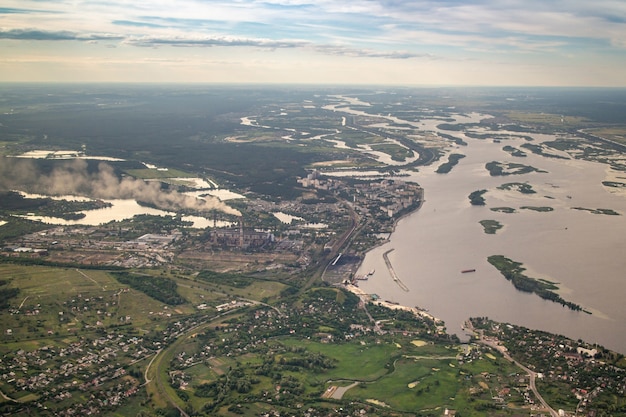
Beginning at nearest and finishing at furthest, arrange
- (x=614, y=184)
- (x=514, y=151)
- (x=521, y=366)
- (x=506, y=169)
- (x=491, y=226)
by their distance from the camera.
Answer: (x=521, y=366) → (x=491, y=226) → (x=614, y=184) → (x=506, y=169) → (x=514, y=151)

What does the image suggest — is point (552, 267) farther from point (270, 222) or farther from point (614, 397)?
point (270, 222)

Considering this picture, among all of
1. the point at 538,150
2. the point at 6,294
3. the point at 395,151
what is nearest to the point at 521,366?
the point at 6,294

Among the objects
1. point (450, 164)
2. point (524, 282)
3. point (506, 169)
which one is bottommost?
point (524, 282)

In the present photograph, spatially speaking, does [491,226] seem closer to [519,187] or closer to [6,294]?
[519,187]

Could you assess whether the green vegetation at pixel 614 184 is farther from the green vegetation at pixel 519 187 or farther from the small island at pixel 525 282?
the small island at pixel 525 282

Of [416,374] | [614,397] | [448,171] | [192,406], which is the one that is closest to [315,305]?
[416,374]

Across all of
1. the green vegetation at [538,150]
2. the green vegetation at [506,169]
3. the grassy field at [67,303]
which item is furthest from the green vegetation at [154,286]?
the green vegetation at [538,150]

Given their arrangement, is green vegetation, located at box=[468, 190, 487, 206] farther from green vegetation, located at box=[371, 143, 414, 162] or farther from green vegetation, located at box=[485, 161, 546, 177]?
green vegetation, located at box=[371, 143, 414, 162]
